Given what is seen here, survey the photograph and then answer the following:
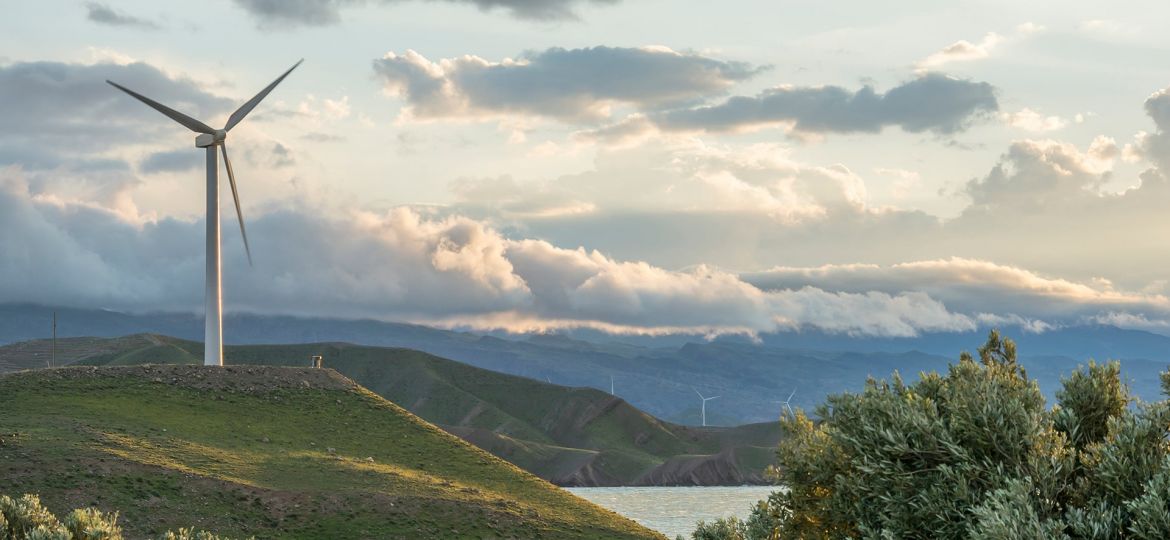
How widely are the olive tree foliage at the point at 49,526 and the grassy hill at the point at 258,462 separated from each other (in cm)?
5857

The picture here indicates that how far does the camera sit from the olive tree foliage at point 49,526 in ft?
99.5

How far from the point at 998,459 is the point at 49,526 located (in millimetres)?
26608

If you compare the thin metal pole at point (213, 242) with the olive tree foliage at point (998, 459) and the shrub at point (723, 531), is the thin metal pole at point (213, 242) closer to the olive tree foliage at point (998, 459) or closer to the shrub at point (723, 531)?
the shrub at point (723, 531)

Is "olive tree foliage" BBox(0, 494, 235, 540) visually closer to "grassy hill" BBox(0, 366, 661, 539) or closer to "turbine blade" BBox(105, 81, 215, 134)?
"grassy hill" BBox(0, 366, 661, 539)

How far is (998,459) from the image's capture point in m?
25.3

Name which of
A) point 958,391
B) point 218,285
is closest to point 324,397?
point 218,285

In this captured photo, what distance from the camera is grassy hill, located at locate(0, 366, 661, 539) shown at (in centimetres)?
9750

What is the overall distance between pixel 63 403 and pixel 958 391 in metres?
121

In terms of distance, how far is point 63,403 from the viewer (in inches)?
5005

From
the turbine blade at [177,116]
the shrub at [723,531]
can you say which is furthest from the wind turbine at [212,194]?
the shrub at [723,531]

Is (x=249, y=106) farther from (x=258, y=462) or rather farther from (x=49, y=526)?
(x=49, y=526)

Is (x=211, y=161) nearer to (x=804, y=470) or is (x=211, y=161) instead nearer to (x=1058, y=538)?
(x=804, y=470)

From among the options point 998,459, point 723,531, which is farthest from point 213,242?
point 998,459

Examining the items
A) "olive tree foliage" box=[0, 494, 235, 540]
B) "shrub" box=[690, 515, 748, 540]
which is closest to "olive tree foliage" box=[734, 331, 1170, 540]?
"shrub" box=[690, 515, 748, 540]
